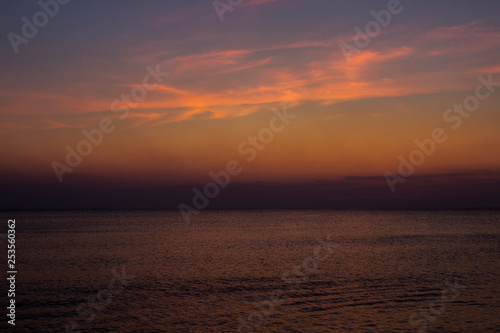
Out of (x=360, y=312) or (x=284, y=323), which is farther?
(x=360, y=312)

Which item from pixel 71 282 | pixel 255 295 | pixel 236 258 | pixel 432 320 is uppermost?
pixel 236 258

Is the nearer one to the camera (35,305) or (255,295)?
(35,305)

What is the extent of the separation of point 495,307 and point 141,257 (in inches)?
1564

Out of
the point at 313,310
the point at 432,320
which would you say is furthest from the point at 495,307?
the point at 313,310

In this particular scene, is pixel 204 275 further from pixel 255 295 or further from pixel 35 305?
pixel 35 305

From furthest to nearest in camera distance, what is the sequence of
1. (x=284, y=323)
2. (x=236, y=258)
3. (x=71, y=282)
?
(x=236, y=258)
(x=71, y=282)
(x=284, y=323)

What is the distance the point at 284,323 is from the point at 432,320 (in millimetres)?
8548

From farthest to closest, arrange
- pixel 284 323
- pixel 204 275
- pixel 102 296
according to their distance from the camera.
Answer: pixel 204 275, pixel 102 296, pixel 284 323

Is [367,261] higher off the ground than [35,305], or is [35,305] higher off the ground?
[367,261]

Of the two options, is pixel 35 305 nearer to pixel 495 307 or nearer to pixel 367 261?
pixel 495 307

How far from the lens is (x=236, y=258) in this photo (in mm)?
55094

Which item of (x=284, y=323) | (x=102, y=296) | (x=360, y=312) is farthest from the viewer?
(x=102, y=296)

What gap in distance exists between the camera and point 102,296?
107ft

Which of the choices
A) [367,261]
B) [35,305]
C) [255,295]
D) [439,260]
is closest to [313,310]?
[255,295]
